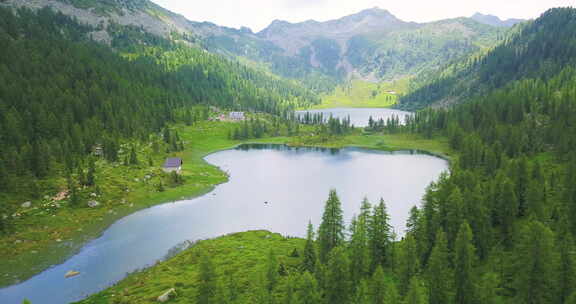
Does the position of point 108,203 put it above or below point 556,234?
below

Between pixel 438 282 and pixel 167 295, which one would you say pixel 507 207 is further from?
pixel 167 295

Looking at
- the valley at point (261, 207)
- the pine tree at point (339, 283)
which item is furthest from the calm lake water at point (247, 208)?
the pine tree at point (339, 283)

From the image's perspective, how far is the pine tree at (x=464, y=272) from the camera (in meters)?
36.2

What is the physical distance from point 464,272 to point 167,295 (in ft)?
122

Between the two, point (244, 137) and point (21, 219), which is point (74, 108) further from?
point (244, 137)

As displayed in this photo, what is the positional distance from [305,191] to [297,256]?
43.4 m

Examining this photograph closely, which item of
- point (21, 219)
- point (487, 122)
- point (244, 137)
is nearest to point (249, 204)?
point (21, 219)

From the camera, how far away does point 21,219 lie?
64.8 metres

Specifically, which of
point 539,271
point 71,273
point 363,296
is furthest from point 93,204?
point 539,271

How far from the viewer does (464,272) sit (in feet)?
122

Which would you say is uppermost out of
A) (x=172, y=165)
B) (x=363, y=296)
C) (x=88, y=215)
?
(x=172, y=165)

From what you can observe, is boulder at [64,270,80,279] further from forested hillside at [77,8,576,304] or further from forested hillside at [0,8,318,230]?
forested hillside at [0,8,318,230]

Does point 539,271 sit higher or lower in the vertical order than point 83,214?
higher

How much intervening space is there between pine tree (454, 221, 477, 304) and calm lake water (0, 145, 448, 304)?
2905 cm
